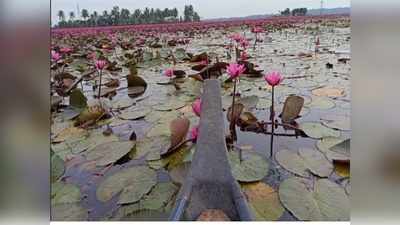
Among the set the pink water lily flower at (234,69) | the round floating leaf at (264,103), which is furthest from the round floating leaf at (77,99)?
the round floating leaf at (264,103)

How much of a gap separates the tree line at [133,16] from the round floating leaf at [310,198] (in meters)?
0.94

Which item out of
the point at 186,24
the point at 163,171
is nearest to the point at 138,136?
the point at 163,171

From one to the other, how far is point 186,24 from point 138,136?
0.64m

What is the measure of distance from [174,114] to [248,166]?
0.47m

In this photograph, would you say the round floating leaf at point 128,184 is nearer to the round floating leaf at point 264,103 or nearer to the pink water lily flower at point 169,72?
the pink water lily flower at point 169,72

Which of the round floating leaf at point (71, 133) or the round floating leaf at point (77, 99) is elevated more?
the round floating leaf at point (77, 99)

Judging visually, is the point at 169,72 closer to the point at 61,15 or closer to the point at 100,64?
the point at 100,64

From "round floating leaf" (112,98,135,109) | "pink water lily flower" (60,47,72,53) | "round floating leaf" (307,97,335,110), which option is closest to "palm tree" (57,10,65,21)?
"pink water lily flower" (60,47,72,53)

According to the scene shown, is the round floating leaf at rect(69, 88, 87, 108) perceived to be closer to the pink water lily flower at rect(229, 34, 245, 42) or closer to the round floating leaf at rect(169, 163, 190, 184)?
the round floating leaf at rect(169, 163, 190, 184)

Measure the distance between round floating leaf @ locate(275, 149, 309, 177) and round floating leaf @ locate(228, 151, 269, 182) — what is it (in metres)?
0.08

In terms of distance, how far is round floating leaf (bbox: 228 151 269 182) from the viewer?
1701 millimetres

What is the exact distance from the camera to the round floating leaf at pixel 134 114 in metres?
1.88
